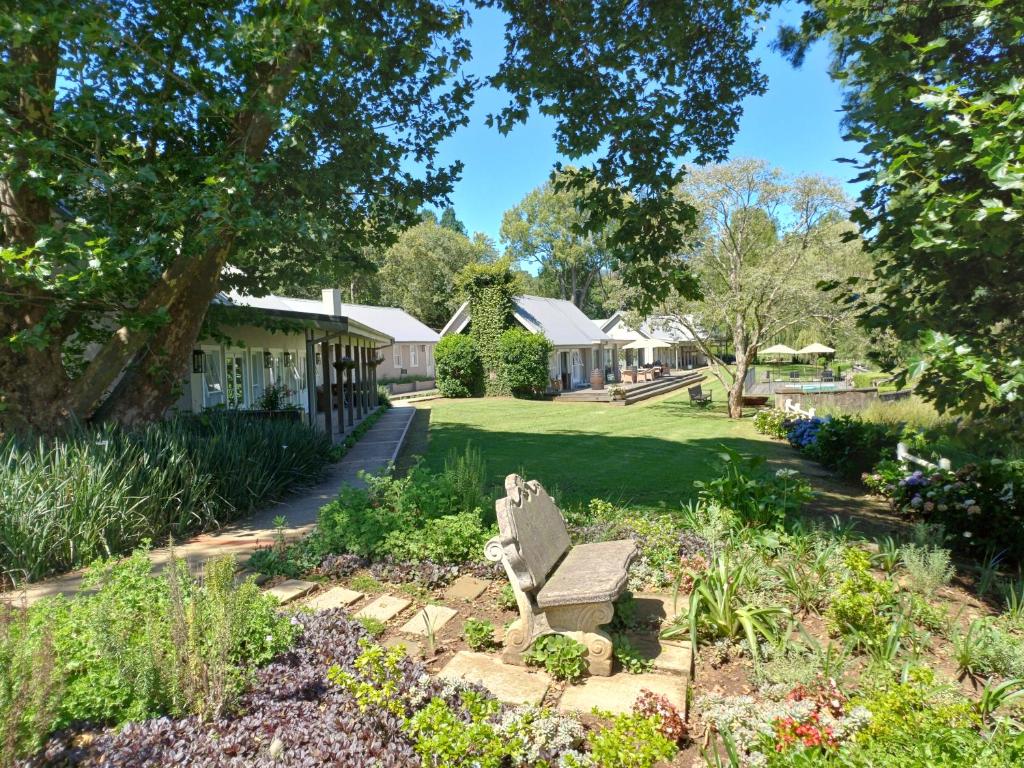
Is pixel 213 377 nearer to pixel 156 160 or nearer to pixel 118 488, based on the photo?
pixel 156 160

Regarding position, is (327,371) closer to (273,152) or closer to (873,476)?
(273,152)

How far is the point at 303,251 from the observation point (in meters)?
11.3

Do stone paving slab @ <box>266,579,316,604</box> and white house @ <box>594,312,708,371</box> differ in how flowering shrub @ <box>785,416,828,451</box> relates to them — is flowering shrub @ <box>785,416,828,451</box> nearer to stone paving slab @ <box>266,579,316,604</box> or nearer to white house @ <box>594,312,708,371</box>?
white house @ <box>594,312,708,371</box>

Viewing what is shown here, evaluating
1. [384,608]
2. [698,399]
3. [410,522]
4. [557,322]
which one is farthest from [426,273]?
[384,608]

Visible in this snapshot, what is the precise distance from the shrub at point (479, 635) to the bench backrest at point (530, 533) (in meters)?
0.48

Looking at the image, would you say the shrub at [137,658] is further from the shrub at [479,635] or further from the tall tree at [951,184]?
the tall tree at [951,184]

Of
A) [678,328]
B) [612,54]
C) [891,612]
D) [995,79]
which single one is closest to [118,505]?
[891,612]

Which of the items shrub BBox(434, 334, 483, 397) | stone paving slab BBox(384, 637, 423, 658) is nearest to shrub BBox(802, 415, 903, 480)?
stone paving slab BBox(384, 637, 423, 658)

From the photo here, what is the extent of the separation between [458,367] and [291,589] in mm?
27459

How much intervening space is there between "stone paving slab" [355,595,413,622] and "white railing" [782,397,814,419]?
13.8 meters

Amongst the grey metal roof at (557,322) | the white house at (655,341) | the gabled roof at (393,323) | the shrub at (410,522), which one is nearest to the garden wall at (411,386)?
the gabled roof at (393,323)

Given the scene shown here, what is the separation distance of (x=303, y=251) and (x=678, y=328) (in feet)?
55.8

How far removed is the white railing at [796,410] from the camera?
16425 mm

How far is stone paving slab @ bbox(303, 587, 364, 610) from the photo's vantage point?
4.65 m
